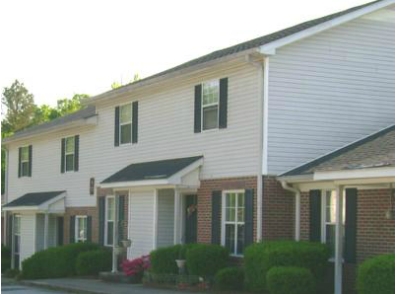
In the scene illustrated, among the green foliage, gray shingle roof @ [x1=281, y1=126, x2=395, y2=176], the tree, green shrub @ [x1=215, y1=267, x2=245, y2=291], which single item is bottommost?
the green foliage

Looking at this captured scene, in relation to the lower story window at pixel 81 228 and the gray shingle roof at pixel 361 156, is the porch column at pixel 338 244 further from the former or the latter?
the lower story window at pixel 81 228

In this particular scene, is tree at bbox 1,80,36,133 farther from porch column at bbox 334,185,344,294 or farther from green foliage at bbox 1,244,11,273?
porch column at bbox 334,185,344,294

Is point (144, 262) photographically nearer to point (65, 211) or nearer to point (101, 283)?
point (101, 283)

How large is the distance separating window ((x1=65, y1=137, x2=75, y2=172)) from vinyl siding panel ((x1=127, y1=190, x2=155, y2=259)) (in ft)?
21.3

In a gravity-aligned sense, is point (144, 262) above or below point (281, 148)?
below

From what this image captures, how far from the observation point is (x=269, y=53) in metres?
18.3

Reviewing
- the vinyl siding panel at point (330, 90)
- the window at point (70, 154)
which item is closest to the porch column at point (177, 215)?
the vinyl siding panel at point (330, 90)

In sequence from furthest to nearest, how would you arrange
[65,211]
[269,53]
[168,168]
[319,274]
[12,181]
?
[12,181] → [65,211] → [168,168] → [269,53] → [319,274]

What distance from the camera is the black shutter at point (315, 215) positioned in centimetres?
1794

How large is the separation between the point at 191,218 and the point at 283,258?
618cm

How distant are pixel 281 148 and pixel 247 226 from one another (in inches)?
80.7

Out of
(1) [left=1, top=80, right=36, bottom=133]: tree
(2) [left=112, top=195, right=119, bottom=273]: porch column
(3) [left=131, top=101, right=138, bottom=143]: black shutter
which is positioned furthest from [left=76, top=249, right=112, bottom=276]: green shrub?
(1) [left=1, top=80, right=36, bottom=133]: tree

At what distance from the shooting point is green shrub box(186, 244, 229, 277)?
18.7 m

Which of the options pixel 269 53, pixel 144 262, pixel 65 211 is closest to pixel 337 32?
pixel 269 53
